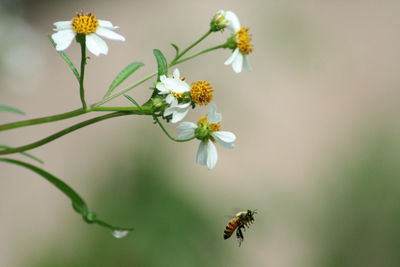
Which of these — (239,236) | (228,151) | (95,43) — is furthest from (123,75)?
(228,151)

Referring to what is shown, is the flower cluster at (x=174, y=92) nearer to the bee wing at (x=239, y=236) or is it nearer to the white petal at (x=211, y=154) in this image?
the white petal at (x=211, y=154)

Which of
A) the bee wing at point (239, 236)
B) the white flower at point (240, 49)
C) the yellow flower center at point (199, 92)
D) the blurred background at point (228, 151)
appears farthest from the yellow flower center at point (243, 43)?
the blurred background at point (228, 151)

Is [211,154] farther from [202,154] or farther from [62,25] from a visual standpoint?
[62,25]

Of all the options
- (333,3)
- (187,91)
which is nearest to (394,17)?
(333,3)

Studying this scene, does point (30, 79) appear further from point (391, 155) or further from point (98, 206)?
point (391, 155)

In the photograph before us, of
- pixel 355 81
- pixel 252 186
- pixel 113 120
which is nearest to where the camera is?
pixel 252 186

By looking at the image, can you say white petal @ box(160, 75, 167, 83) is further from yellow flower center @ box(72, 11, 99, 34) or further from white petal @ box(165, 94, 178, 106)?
yellow flower center @ box(72, 11, 99, 34)
